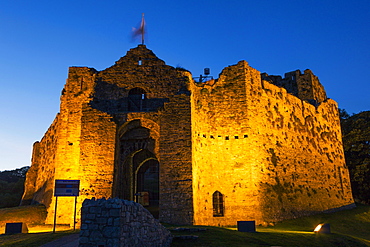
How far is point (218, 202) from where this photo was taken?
824 inches

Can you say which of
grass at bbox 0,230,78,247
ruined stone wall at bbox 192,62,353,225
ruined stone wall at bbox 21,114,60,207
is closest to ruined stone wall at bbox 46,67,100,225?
ruined stone wall at bbox 21,114,60,207

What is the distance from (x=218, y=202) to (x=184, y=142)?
170 inches

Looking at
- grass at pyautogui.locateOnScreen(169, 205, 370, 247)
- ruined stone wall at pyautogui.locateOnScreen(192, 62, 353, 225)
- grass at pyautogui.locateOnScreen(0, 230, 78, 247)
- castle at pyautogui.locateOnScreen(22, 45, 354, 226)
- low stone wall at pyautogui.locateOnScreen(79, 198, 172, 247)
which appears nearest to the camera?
low stone wall at pyautogui.locateOnScreen(79, 198, 172, 247)

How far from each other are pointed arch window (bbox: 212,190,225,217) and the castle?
0.06 meters

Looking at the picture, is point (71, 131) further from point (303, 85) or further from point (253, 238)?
point (303, 85)

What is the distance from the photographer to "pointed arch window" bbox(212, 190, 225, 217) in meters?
20.8

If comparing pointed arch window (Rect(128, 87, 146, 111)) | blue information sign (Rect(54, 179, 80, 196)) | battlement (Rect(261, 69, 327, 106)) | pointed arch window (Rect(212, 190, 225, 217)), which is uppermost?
battlement (Rect(261, 69, 327, 106))

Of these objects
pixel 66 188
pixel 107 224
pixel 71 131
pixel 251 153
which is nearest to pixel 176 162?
pixel 251 153

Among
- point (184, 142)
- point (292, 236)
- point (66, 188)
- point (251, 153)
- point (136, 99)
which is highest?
point (136, 99)

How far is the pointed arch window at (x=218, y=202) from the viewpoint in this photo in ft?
68.2

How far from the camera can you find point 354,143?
34.5m

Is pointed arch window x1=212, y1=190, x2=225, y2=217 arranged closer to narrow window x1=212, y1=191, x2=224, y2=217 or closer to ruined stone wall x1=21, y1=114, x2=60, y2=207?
narrow window x1=212, y1=191, x2=224, y2=217

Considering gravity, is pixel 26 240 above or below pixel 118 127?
below

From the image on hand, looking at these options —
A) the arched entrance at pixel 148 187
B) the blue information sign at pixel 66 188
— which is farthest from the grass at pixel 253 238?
the arched entrance at pixel 148 187
